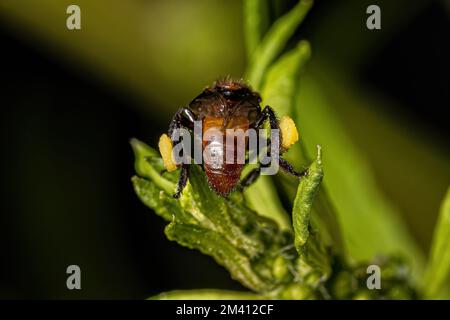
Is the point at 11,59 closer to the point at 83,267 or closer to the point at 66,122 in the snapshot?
the point at 66,122

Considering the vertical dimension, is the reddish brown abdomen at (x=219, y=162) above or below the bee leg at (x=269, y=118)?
below

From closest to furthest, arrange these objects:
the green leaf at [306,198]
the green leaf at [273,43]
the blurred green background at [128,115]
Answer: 1. the green leaf at [306,198]
2. the green leaf at [273,43]
3. the blurred green background at [128,115]

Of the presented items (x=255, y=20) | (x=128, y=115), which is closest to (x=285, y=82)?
(x=255, y=20)

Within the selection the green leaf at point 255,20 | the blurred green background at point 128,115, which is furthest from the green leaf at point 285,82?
the blurred green background at point 128,115

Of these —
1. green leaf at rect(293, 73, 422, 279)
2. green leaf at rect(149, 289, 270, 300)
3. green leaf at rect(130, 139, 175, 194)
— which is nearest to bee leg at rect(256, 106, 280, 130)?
green leaf at rect(130, 139, 175, 194)

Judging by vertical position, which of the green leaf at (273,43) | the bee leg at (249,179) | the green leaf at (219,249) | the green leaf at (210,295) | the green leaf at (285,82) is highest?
the green leaf at (273,43)

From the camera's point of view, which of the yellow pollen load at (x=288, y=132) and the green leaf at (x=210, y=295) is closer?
the yellow pollen load at (x=288, y=132)

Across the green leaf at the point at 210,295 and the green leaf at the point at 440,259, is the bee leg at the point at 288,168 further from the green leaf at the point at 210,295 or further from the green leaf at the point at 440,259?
the green leaf at the point at 440,259
